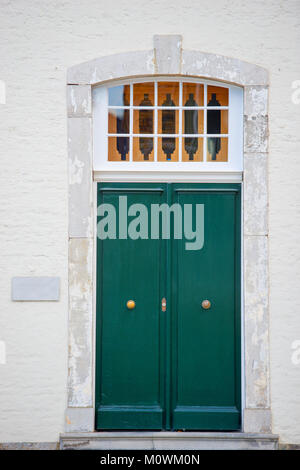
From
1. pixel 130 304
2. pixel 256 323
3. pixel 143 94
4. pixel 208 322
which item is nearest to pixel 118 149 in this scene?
pixel 143 94

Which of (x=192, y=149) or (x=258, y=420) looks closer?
(x=258, y=420)

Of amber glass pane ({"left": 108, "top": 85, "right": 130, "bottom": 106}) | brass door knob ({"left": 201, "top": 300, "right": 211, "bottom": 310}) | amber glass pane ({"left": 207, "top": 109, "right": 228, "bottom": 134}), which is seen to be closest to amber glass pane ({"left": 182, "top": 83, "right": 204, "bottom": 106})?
amber glass pane ({"left": 207, "top": 109, "right": 228, "bottom": 134})

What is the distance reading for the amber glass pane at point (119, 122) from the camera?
495cm

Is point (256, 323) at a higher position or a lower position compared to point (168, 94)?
lower

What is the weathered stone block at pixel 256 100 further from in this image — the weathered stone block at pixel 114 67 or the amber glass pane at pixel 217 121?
the weathered stone block at pixel 114 67

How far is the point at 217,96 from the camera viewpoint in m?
4.94

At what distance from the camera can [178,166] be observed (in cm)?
490

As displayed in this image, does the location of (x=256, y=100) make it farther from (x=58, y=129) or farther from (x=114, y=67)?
(x=58, y=129)

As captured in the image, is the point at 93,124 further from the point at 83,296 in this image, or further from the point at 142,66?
the point at 83,296

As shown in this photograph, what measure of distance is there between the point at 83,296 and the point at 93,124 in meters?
1.69

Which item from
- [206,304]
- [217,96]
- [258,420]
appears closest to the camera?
[258,420]

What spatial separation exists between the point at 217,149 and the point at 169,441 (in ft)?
9.43

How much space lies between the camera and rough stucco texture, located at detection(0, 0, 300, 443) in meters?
4.71
